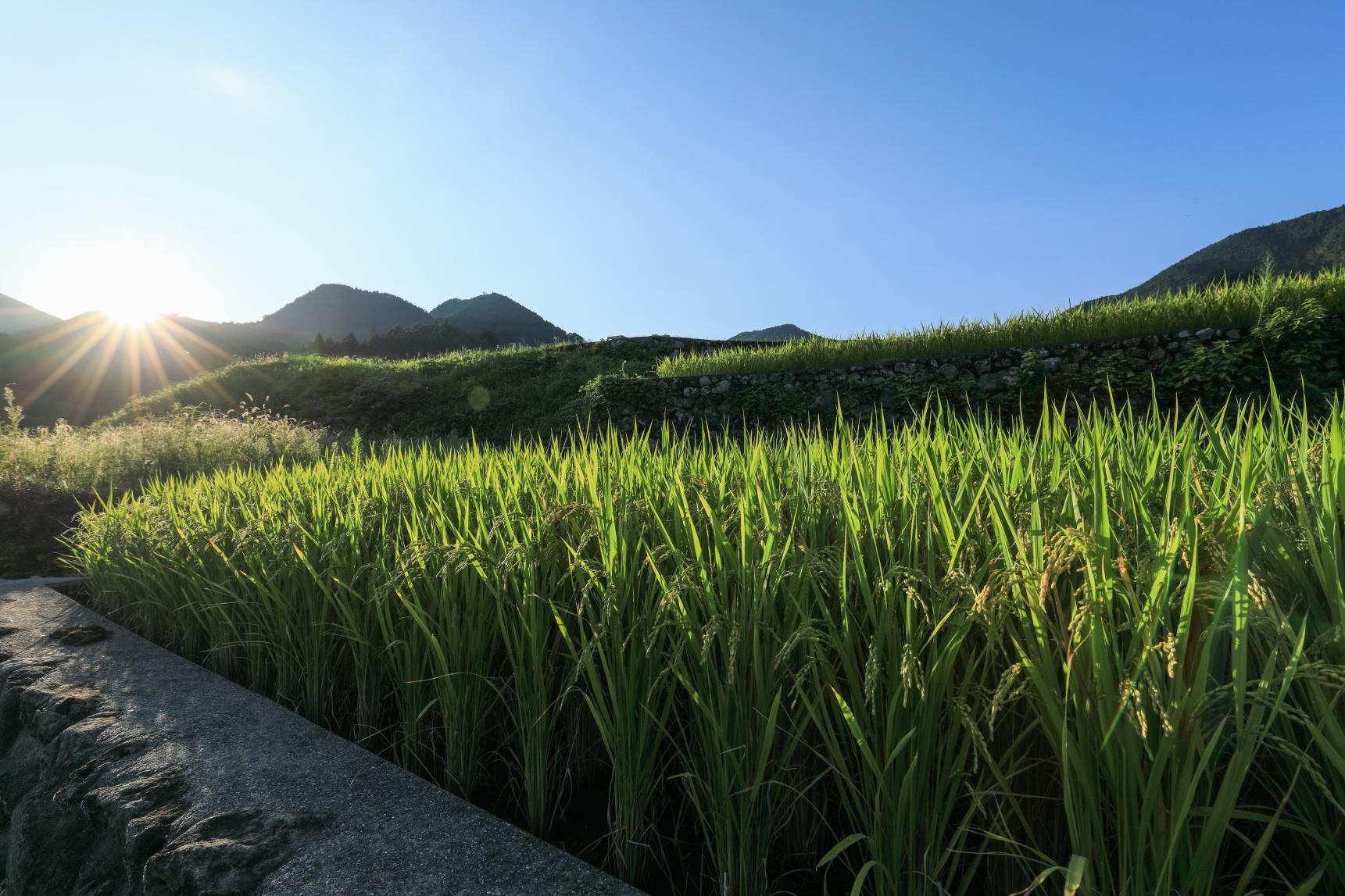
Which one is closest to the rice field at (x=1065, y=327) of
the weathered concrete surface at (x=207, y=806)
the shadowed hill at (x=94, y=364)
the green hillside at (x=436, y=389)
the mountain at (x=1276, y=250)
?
the green hillside at (x=436, y=389)

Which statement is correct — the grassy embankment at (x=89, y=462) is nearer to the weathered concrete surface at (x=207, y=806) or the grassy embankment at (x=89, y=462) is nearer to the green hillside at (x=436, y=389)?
the weathered concrete surface at (x=207, y=806)

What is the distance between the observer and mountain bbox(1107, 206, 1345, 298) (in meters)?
44.5

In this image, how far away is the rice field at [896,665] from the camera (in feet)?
3.43

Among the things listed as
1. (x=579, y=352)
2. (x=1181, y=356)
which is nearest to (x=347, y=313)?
(x=579, y=352)

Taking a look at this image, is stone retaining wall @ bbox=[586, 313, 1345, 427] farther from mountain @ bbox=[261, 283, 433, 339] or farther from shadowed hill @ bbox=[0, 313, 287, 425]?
mountain @ bbox=[261, 283, 433, 339]

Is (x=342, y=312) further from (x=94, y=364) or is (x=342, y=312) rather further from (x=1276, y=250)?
(x=1276, y=250)

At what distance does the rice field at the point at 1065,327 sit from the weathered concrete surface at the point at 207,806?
9020 millimetres

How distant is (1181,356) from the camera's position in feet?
26.6

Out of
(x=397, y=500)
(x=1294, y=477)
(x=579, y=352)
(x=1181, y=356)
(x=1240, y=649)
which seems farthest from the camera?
(x=579, y=352)

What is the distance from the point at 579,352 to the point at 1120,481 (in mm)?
18642

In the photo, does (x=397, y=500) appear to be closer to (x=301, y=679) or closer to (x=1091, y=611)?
(x=301, y=679)

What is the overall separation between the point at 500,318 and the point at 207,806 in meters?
87.9

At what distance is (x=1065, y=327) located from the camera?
9156 mm

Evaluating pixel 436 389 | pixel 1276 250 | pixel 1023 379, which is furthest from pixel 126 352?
pixel 1276 250
